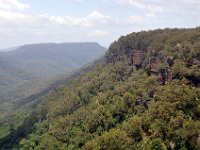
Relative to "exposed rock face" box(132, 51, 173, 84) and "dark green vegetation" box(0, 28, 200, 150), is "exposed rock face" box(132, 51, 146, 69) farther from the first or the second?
"exposed rock face" box(132, 51, 173, 84)

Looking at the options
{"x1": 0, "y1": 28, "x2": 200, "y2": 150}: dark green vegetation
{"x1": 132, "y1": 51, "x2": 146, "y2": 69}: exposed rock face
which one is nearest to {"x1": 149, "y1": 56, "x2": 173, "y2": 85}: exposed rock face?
{"x1": 0, "y1": 28, "x2": 200, "y2": 150}: dark green vegetation

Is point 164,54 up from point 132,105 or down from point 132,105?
up

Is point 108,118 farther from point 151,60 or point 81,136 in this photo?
point 151,60

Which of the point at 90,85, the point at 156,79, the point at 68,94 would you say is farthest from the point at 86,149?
the point at 68,94

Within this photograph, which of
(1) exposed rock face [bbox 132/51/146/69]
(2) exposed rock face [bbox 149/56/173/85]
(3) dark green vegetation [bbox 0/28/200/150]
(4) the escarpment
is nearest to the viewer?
(3) dark green vegetation [bbox 0/28/200/150]

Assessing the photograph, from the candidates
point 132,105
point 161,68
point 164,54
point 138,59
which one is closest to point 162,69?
point 161,68

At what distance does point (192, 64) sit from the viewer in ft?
318

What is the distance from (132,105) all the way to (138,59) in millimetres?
23367

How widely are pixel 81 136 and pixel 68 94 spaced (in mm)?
38266

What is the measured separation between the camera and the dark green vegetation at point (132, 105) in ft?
268

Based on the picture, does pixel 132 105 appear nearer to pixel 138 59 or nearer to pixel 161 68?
pixel 161 68

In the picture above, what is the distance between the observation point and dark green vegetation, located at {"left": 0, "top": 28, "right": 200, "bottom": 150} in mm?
81750

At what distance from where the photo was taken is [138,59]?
119 meters

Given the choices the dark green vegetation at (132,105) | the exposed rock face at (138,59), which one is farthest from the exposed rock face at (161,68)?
the exposed rock face at (138,59)
